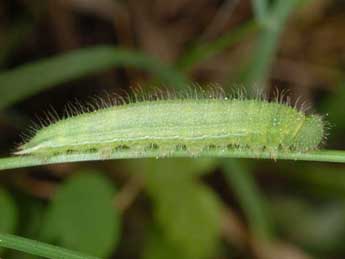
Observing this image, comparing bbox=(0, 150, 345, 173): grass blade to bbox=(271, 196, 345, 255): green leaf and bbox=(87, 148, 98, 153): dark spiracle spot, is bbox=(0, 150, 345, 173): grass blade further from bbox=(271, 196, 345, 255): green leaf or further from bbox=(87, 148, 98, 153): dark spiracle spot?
bbox=(271, 196, 345, 255): green leaf

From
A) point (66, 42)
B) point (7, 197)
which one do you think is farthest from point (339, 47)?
point (7, 197)

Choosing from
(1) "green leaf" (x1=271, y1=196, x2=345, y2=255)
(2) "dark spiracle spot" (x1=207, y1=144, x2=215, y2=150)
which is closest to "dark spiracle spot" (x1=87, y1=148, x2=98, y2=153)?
(2) "dark spiracle spot" (x1=207, y1=144, x2=215, y2=150)

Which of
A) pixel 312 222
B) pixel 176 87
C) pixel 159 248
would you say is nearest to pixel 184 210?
pixel 159 248

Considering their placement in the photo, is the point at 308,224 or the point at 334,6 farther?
the point at 334,6

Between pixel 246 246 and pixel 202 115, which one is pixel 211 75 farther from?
pixel 202 115

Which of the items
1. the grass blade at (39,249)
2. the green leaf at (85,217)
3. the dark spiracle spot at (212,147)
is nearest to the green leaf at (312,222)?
the green leaf at (85,217)
